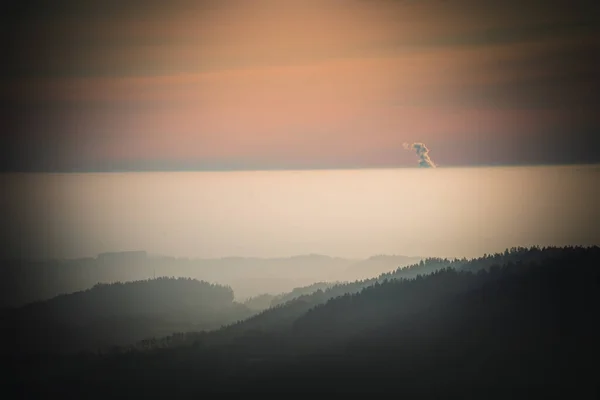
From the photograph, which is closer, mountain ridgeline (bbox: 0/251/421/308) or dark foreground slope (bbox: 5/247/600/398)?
dark foreground slope (bbox: 5/247/600/398)

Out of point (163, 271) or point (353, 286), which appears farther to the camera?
point (163, 271)

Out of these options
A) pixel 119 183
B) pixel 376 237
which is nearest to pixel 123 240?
pixel 119 183

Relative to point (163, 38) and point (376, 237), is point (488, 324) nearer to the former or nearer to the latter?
point (376, 237)

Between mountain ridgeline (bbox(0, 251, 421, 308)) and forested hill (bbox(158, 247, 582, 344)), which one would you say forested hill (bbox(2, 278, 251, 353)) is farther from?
forested hill (bbox(158, 247, 582, 344))

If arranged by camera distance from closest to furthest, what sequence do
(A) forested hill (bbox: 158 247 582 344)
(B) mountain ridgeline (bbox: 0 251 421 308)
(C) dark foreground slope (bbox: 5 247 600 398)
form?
(C) dark foreground slope (bbox: 5 247 600 398), (A) forested hill (bbox: 158 247 582 344), (B) mountain ridgeline (bbox: 0 251 421 308)

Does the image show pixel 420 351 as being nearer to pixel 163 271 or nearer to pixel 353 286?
pixel 353 286

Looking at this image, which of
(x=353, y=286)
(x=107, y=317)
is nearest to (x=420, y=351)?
(x=353, y=286)

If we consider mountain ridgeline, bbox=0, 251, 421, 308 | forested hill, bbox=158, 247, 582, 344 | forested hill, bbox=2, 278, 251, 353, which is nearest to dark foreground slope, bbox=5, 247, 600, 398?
forested hill, bbox=158, 247, 582, 344
